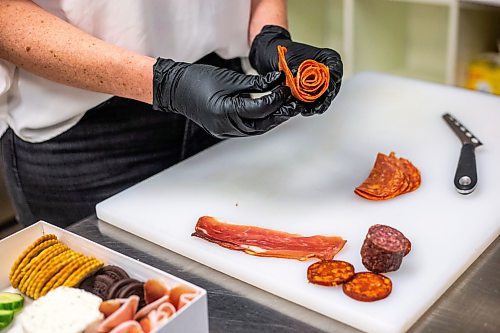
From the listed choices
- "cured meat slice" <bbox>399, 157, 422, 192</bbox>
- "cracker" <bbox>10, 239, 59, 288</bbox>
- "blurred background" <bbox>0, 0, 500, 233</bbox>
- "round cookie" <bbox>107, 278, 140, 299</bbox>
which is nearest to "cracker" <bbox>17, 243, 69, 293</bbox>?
"cracker" <bbox>10, 239, 59, 288</bbox>

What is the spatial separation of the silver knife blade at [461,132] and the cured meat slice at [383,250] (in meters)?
0.38

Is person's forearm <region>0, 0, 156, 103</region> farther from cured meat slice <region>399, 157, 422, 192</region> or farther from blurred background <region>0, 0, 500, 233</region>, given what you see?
blurred background <region>0, 0, 500, 233</region>

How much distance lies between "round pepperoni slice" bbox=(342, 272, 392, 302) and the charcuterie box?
185 mm

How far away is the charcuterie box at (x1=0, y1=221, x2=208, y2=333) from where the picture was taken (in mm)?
715

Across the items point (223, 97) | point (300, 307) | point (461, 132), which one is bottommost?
point (300, 307)

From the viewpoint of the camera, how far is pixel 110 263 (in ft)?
2.75

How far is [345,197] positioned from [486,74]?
130cm

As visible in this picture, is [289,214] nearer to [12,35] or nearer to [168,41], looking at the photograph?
[168,41]

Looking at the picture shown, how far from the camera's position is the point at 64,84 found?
3.67 feet

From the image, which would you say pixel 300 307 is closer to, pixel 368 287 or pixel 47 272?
pixel 368 287

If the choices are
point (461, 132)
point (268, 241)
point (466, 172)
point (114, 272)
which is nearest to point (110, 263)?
point (114, 272)

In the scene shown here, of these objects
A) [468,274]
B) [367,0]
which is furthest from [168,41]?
[367,0]

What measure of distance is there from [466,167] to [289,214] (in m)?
0.29

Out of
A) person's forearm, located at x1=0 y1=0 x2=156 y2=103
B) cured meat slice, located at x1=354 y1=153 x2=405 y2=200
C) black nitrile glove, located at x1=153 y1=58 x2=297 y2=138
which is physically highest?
person's forearm, located at x1=0 y1=0 x2=156 y2=103
